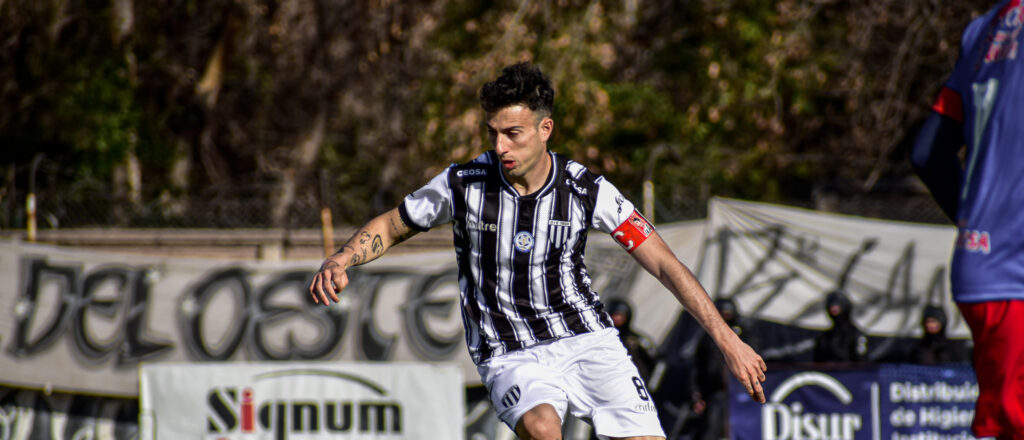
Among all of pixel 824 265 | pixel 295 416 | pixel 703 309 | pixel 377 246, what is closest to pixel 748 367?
pixel 703 309

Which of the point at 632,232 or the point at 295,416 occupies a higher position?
the point at 632,232

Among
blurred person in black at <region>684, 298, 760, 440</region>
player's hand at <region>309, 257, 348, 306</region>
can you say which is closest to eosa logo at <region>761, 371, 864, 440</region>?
blurred person in black at <region>684, 298, 760, 440</region>

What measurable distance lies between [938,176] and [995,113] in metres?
0.33

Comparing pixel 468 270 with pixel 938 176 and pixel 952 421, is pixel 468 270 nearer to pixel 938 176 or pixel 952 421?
pixel 938 176

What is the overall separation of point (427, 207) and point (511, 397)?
0.95 meters

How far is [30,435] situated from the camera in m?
9.34

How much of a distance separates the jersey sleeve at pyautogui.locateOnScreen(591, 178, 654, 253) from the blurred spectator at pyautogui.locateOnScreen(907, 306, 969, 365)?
18.2 feet

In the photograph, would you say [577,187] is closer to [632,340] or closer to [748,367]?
[748,367]

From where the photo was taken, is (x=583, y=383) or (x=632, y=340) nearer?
(x=583, y=383)

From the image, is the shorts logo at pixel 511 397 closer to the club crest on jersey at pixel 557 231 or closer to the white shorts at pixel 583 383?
the white shorts at pixel 583 383

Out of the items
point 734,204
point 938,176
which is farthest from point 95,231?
point 938,176

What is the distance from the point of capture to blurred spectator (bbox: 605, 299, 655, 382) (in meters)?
8.99

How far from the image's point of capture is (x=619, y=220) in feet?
15.6

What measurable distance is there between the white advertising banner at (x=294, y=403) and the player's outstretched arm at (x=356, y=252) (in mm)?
4200
